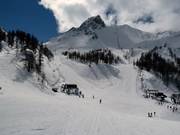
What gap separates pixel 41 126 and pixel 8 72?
64.8 m

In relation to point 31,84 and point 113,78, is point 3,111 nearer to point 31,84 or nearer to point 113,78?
point 31,84

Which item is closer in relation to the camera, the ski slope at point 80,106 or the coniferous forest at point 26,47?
the ski slope at point 80,106

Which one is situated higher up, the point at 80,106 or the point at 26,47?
the point at 26,47

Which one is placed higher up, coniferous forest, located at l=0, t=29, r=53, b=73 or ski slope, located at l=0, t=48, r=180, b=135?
coniferous forest, located at l=0, t=29, r=53, b=73

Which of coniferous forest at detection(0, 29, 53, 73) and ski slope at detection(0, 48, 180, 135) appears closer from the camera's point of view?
ski slope at detection(0, 48, 180, 135)

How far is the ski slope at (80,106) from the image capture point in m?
18.9

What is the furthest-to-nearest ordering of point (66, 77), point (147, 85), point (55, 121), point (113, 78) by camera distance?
point (113, 78), point (147, 85), point (66, 77), point (55, 121)

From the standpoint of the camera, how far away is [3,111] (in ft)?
78.2

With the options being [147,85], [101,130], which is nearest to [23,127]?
[101,130]

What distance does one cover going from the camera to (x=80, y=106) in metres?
40.8

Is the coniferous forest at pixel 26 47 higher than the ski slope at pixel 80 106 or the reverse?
higher

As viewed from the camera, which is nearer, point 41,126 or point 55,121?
point 41,126

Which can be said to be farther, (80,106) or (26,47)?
(26,47)

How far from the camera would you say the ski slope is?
18875 millimetres
